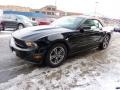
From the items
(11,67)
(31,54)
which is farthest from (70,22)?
(11,67)

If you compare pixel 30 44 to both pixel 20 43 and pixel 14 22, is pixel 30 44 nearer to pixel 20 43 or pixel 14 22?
pixel 20 43

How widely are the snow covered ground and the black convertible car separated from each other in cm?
36

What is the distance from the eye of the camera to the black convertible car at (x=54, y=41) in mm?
4559

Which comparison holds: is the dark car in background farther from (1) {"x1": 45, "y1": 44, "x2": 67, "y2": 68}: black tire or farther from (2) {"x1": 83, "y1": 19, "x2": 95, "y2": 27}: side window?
(1) {"x1": 45, "y1": 44, "x2": 67, "y2": 68}: black tire

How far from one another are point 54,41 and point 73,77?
3.59ft

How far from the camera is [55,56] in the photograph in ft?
16.3

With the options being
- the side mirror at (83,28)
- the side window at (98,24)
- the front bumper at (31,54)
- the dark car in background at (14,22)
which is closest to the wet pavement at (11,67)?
the front bumper at (31,54)

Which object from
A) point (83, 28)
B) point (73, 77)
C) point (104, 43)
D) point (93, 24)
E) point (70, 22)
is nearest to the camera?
point (73, 77)

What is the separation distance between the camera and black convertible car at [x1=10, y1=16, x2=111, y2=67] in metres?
4.56

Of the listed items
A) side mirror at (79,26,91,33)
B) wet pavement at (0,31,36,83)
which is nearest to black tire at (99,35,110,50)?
side mirror at (79,26,91,33)

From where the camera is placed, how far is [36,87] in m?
3.73

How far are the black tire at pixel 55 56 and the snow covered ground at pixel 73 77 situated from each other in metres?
0.15

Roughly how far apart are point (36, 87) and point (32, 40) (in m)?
1.31

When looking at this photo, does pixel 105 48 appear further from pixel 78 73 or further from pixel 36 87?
pixel 36 87
